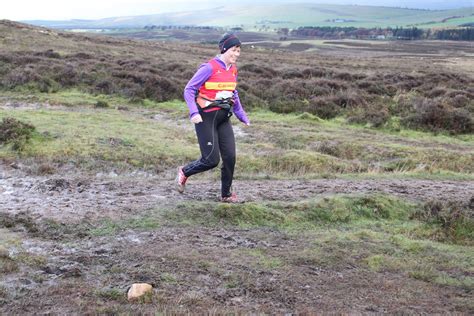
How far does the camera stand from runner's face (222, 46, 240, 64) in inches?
249

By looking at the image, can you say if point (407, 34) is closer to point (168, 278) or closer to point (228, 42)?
point (228, 42)

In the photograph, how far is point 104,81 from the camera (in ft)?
66.6

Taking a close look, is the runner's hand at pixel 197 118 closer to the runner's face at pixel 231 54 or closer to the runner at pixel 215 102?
the runner at pixel 215 102

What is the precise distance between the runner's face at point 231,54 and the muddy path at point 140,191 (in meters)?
1.99

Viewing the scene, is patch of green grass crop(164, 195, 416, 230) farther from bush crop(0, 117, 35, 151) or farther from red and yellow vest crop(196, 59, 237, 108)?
bush crop(0, 117, 35, 151)

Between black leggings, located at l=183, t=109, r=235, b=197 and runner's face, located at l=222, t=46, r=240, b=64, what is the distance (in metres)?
0.66

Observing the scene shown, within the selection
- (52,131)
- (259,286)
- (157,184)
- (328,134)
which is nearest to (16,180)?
(157,184)

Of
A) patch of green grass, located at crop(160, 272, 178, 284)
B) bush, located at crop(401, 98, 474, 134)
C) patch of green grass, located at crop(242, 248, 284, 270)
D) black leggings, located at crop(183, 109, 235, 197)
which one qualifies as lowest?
bush, located at crop(401, 98, 474, 134)

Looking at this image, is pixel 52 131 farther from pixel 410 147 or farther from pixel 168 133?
pixel 410 147

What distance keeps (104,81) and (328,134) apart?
1043cm

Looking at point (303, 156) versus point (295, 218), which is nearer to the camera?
point (295, 218)

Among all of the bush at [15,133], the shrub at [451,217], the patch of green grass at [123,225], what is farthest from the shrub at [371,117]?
the patch of green grass at [123,225]

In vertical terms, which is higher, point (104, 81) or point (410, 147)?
point (104, 81)

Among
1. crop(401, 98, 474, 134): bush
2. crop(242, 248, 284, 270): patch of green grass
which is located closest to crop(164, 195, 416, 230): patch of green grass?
crop(242, 248, 284, 270): patch of green grass
